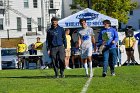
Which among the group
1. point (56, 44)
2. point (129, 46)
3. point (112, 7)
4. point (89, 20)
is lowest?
point (129, 46)

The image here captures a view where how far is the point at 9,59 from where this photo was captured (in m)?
31.0

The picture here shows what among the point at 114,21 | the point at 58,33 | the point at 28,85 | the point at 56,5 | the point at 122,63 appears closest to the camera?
the point at 28,85

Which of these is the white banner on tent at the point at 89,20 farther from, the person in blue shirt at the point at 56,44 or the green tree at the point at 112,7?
the green tree at the point at 112,7

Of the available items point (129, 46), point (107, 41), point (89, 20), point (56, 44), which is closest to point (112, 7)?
point (129, 46)

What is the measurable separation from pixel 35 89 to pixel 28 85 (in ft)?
3.71

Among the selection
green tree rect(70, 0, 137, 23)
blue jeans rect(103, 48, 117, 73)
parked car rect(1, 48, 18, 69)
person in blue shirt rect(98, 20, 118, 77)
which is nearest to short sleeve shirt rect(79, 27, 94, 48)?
person in blue shirt rect(98, 20, 118, 77)

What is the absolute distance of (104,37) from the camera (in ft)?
50.1

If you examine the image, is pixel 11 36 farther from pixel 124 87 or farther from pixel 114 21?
pixel 124 87

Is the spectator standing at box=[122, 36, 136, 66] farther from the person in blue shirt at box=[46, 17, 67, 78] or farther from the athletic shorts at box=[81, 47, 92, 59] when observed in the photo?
the person in blue shirt at box=[46, 17, 67, 78]

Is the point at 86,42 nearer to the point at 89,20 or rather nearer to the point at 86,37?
the point at 86,37

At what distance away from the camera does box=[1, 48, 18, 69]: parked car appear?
30.5 m

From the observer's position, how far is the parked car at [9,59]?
30462mm

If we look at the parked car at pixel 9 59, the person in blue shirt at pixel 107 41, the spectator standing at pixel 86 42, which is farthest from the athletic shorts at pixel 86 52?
the parked car at pixel 9 59

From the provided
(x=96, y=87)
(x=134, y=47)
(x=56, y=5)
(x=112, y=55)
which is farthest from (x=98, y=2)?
(x=96, y=87)
